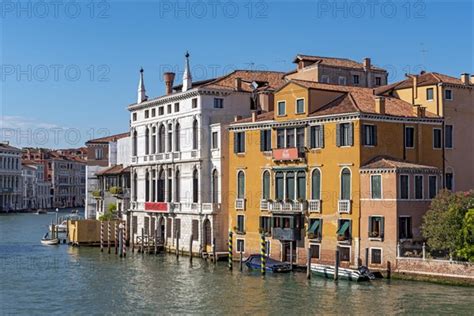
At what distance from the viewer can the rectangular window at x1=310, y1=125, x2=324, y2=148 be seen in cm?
2630

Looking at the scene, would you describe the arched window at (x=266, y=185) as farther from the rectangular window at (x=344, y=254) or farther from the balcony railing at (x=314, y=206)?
the rectangular window at (x=344, y=254)

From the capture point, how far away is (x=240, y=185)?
97.8 feet

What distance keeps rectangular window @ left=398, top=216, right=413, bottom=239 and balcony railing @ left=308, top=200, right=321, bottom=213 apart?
10.0 feet

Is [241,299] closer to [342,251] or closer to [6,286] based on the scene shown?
[342,251]

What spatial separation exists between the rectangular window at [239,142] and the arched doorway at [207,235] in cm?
306

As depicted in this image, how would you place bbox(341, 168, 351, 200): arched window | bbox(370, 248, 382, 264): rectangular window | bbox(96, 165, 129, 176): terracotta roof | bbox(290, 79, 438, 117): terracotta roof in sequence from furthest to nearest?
bbox(96, 165, 129, 176): terracotta roof < bbox(290, 79, 438, 117): terracotta roof < bbox(341, 168, 351, 200): arched window < bbox(370, 248, 382, 264): rectangular window

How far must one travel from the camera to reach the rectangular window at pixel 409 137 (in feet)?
86.1

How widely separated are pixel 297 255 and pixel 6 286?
9052 mm

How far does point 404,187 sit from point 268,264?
4.84 metres

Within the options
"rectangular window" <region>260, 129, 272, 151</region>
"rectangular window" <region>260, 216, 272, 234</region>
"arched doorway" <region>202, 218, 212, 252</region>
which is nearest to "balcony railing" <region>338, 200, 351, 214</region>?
"rectangular window" <region>260, 216, 272, 234</region>

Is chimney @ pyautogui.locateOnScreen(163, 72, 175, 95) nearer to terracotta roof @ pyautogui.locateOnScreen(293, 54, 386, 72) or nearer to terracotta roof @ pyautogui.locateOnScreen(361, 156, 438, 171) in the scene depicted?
terracotta roof @ pyautogui.locateOnScreen(293, 54, 386, 72)

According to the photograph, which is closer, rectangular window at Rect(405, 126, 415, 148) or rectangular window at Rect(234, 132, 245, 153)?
rectangular window at Rect(405, 126, 415, 148)

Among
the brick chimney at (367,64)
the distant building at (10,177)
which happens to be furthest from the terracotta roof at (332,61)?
the distant building at (10,177)

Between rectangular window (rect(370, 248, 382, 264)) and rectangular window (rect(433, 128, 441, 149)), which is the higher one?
rectangular window (rect(433, 128, 441, 149))
